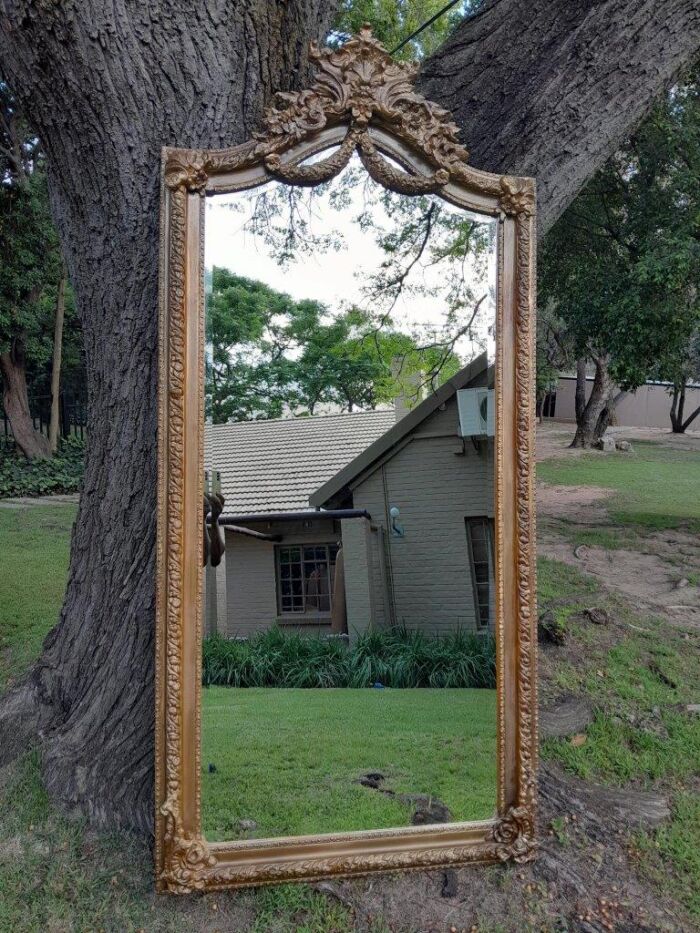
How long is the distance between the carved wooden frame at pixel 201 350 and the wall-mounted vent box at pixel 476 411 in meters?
0.04

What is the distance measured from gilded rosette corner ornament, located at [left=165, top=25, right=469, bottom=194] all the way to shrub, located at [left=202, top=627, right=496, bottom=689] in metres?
1.56

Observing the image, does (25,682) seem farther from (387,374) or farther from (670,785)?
(670,785)

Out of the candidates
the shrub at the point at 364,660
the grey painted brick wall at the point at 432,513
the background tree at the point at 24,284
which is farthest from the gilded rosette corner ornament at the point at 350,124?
the background tree at the point at 24,284

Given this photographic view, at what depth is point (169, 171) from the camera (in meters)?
2.56

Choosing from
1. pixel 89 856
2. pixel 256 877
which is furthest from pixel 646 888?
pixel 89 856

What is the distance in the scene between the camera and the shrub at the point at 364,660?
2713mm

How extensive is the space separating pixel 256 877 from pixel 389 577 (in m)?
1.11

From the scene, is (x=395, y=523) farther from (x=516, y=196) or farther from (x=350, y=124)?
(x=350, y=124)

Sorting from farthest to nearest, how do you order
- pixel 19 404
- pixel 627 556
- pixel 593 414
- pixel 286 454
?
pixel 593 414 < pixel 19 404 < pixel 627 556 < pixel 286 454

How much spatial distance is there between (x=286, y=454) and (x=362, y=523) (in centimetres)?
38

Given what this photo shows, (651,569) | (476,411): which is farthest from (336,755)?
(651,569)

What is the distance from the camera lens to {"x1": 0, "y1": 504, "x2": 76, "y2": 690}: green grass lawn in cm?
509

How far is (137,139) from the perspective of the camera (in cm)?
290

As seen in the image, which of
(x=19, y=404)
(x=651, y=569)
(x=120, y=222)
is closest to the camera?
(x=120, y=222)
